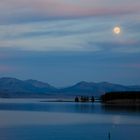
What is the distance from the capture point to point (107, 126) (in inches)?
2308

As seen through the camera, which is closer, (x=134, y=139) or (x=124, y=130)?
(x=134, y=139)

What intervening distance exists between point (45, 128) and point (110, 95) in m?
113

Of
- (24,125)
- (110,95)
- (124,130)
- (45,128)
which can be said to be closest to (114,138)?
(124,130)

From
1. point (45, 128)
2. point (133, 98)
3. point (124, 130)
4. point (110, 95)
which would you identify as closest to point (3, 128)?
point (45, 128)

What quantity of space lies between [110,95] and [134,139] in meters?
122

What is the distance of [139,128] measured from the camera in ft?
181

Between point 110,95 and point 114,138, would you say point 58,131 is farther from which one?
point 110,95

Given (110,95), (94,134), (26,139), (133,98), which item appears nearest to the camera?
(26,139)

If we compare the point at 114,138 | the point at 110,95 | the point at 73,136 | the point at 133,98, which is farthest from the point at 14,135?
the point at 110,95

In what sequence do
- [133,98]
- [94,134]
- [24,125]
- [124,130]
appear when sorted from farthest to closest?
[133,98] < [24,125] < [124,130] < [94,134]

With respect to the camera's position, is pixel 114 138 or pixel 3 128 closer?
pixel 114 138

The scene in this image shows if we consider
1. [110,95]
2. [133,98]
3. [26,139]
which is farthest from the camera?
[110,95]

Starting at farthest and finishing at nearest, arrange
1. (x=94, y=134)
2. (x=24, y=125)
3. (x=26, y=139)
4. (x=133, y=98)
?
(x=133, y=98) < (x=24, y=125) < (x=94, y=134) < (x=26, y=139)

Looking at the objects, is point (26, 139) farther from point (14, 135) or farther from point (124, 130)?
point (124, 130)
